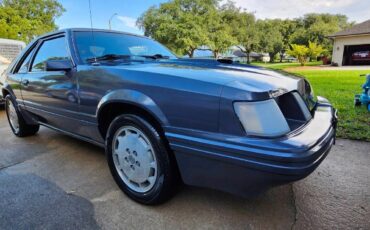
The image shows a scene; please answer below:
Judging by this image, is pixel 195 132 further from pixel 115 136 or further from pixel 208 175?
pixel 115 136

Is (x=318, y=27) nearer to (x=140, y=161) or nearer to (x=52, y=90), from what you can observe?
(x=52, y=90)

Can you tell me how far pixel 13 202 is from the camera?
224 cm

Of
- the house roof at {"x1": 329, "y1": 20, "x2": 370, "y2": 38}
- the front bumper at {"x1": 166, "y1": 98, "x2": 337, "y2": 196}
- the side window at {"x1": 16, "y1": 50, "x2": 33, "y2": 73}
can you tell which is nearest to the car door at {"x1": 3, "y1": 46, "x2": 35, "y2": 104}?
the side window at {"x1": 16, "y1": 50, "x2": 33, "y2": 73}

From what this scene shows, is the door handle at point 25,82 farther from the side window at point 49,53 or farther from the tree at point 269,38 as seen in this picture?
the tree at point 269,38

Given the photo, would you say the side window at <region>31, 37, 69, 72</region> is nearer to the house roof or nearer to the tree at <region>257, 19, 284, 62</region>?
the house roof

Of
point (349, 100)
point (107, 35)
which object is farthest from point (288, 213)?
point (349, 100)

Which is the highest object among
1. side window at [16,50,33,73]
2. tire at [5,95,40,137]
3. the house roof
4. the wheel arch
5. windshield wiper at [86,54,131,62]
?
the house roof

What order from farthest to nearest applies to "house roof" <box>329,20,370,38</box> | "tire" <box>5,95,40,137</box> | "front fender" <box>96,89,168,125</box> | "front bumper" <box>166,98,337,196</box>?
"house roof" <box>329,20,370,38</box>
"tire" <box>5,95,40,137</box>
"front fender" <box>96,89,168,125</box>
"front bumper" <box>166,98,337,196</box>

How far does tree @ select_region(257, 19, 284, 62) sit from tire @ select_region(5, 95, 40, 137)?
43.4 meters

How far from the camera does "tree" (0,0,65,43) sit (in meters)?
26.7

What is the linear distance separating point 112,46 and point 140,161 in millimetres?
1502

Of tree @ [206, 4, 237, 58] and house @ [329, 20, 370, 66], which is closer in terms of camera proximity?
house @ [329, 20, 370, 66]

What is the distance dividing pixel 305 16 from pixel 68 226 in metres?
58.1

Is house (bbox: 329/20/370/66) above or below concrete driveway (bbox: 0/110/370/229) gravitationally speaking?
above
